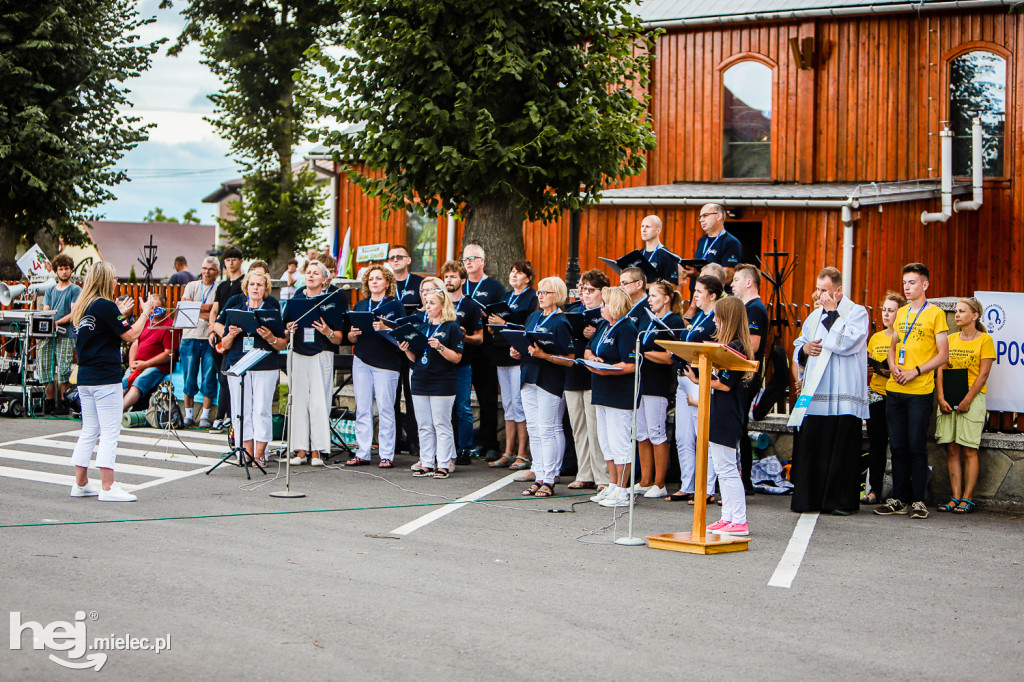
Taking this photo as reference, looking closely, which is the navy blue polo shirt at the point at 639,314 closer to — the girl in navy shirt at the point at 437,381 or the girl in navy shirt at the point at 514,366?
the girl in navy shirt at the point at 514,366

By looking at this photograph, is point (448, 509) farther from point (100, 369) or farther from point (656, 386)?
point (100, 369)

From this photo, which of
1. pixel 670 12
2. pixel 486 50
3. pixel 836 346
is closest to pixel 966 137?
pixel 670 12

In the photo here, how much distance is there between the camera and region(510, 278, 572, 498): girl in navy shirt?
10.8m

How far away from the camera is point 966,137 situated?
2081 centimetres

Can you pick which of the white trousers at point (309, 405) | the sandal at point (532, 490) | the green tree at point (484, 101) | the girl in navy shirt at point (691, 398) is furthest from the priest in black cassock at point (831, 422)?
the white trousers at point (309, 405)

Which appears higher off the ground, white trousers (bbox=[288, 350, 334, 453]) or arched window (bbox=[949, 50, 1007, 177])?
arched window (bbox=[949, 50, 1007, 177])

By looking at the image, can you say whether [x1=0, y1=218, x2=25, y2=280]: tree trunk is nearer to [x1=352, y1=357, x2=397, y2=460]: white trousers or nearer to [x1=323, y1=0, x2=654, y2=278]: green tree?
[x1=323, y1=0, x2=654, y2=278]: green tree

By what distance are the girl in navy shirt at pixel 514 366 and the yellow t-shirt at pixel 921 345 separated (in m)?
4.08

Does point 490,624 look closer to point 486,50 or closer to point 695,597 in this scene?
point 695,597

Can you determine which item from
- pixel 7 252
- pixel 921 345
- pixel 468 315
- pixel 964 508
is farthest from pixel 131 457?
pixel 7 252

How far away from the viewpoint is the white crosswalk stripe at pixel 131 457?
37.4 feet

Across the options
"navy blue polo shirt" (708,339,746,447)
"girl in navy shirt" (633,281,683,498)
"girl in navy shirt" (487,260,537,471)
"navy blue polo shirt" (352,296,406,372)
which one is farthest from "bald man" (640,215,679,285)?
"navy blue polo shirt" (708,339,746,447)

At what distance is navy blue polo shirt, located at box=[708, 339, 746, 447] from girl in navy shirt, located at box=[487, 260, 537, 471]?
11.8 ft

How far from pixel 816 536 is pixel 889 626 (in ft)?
8.76
